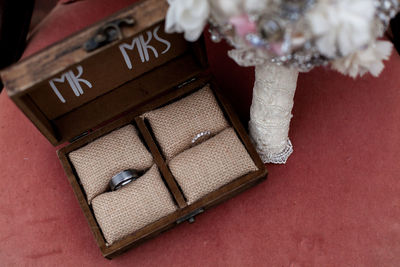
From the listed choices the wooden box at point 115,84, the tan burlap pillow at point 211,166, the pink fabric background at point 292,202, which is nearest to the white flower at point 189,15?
the wooden box at point 115,84

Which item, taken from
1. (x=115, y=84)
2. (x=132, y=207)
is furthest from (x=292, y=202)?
(x=115, y=84)

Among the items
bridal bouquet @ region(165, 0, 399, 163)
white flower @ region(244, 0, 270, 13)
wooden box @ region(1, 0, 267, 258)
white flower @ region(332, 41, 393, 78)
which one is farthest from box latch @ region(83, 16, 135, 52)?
white flower @ region(332, 41, 393, 78)

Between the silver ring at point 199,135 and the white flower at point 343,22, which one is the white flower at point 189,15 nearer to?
the white flower at point 343,22

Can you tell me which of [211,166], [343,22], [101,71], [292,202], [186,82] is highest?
[343,22]

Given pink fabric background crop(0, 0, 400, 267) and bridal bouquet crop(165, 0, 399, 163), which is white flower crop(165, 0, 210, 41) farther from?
pink fabric background crop(0, 0, 400, 267)

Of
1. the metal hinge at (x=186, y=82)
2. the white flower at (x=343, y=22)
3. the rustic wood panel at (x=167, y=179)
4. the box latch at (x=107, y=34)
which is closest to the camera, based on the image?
the white flower at (x=343, y=22)

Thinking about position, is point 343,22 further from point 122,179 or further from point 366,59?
point 122,179
